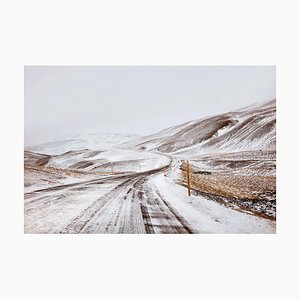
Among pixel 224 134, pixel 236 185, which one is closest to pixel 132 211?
pixel 236 185

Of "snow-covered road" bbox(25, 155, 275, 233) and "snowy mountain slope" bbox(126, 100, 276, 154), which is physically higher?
"snowy mountain slope" bbox(126, 100, 276, 154)

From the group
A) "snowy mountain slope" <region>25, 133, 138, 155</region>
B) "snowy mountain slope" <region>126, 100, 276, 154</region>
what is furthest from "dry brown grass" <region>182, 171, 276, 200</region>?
"snowy mountain slope" <region>25, 133, 138, 155</region>

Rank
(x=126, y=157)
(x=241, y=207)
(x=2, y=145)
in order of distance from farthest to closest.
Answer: (x=126, y=157) → (x=2, y=145) → (x=241, y=207)

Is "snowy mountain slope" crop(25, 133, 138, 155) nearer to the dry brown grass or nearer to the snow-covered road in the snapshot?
the snow-covered road

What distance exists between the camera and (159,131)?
11.6 feet

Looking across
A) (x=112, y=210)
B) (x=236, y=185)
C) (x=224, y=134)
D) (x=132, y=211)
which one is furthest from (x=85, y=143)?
(x=236, y=185)

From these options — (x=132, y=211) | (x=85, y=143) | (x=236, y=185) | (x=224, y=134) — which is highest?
(x=224, y=134)

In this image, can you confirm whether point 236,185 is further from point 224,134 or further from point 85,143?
point 85,143

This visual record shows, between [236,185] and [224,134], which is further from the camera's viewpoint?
[224,134]

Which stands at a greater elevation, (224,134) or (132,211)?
(224,134)

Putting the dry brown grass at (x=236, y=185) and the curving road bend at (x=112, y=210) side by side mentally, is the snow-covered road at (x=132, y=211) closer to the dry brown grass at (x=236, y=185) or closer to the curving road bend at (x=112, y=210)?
the curving road bend at (x=112, y=210)
